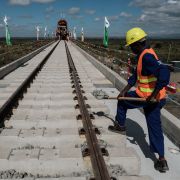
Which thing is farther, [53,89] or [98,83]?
[98,83]

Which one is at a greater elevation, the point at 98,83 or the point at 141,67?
the point at 141,67

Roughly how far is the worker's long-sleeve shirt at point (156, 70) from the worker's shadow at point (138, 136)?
1370mm

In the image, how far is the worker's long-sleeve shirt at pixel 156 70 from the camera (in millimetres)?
4812

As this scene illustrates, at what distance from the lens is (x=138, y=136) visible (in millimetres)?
6723

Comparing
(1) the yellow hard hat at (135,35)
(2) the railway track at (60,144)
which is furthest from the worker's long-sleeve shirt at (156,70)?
(2) the railway track at (60,144)

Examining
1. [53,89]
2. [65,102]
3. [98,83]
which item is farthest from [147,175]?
[98,83]

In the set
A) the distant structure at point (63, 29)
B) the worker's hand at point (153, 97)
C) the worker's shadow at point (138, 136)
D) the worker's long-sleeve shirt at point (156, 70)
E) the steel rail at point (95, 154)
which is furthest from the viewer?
the distant structure at point (63, 29)

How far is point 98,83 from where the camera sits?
13258 mm

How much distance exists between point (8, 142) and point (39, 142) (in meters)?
0.52

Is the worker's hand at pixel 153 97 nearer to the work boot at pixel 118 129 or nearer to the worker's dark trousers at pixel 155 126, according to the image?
the worker's dark trousers at pixel 155 126

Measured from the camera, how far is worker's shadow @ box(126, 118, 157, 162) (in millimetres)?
5816

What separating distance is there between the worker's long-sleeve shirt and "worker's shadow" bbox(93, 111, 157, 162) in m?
1.35

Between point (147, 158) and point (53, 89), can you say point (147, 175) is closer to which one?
point (147, 158)

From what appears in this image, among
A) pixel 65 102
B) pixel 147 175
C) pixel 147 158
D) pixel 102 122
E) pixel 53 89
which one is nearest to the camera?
pixel 147 175
